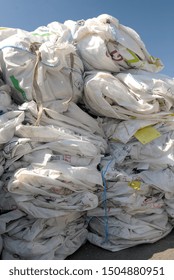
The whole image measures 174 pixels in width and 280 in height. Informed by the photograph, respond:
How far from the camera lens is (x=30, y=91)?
71.7 inches

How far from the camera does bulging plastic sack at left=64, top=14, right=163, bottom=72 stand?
1991 millimetres

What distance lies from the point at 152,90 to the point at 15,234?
1.10 m

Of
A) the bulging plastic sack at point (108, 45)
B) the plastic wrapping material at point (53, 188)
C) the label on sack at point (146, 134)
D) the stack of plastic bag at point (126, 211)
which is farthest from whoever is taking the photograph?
the bulging plastic sack at point (108, 45)

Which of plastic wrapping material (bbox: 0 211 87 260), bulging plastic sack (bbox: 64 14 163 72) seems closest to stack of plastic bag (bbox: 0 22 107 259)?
plastic wrapping material (bbox: 0 211 87 260)

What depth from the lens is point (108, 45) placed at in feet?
6.66

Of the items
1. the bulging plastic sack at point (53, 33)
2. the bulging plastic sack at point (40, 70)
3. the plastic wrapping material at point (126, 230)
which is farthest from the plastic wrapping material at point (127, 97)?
the plastic wrapping material at point (126, 230)

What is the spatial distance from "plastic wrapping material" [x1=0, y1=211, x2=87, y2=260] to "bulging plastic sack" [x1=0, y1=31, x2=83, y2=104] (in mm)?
644

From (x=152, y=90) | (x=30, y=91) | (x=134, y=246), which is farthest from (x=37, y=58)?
(x=134, y=246)

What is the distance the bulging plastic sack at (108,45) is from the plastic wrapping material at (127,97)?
119 millimetres

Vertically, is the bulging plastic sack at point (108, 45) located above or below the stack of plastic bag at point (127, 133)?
above

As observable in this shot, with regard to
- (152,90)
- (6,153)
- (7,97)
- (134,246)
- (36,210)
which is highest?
(152,90)

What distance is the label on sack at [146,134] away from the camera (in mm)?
1849

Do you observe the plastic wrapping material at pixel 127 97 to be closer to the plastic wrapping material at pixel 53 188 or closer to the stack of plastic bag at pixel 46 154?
the stack of plastic bag at pixel 46 154
